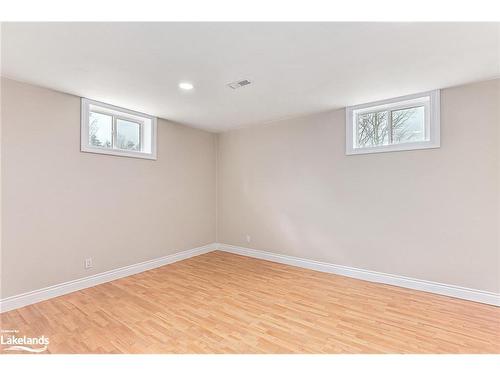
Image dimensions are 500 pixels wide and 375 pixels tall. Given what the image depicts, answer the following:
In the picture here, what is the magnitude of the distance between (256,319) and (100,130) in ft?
10.1

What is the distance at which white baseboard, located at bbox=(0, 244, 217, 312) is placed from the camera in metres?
2.43

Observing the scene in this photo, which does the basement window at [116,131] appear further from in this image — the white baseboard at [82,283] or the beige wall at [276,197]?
the white baseboard at [82,283]

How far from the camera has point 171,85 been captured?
2.63 meters

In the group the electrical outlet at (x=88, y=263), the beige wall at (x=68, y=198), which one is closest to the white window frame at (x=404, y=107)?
the beige wall at (x=68, y=198)

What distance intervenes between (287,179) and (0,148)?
138 inches

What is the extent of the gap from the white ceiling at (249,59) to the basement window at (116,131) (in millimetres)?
246

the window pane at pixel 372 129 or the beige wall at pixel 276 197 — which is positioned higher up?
the window pane at pixel 372 129

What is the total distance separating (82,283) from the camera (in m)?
2.93

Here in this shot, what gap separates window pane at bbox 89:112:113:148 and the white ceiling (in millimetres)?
324

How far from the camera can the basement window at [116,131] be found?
119 inches

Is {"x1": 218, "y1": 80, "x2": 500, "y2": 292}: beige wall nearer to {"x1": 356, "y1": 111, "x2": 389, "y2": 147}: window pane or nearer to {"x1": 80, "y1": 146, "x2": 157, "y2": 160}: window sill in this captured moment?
{"x1": 356, "y1": 111, "x2": 389, "y2": 147}: window pane

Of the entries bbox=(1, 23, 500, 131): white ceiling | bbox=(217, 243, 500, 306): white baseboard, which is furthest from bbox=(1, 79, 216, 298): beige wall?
bbox=(217, 243, 500, 306): white baseboard
